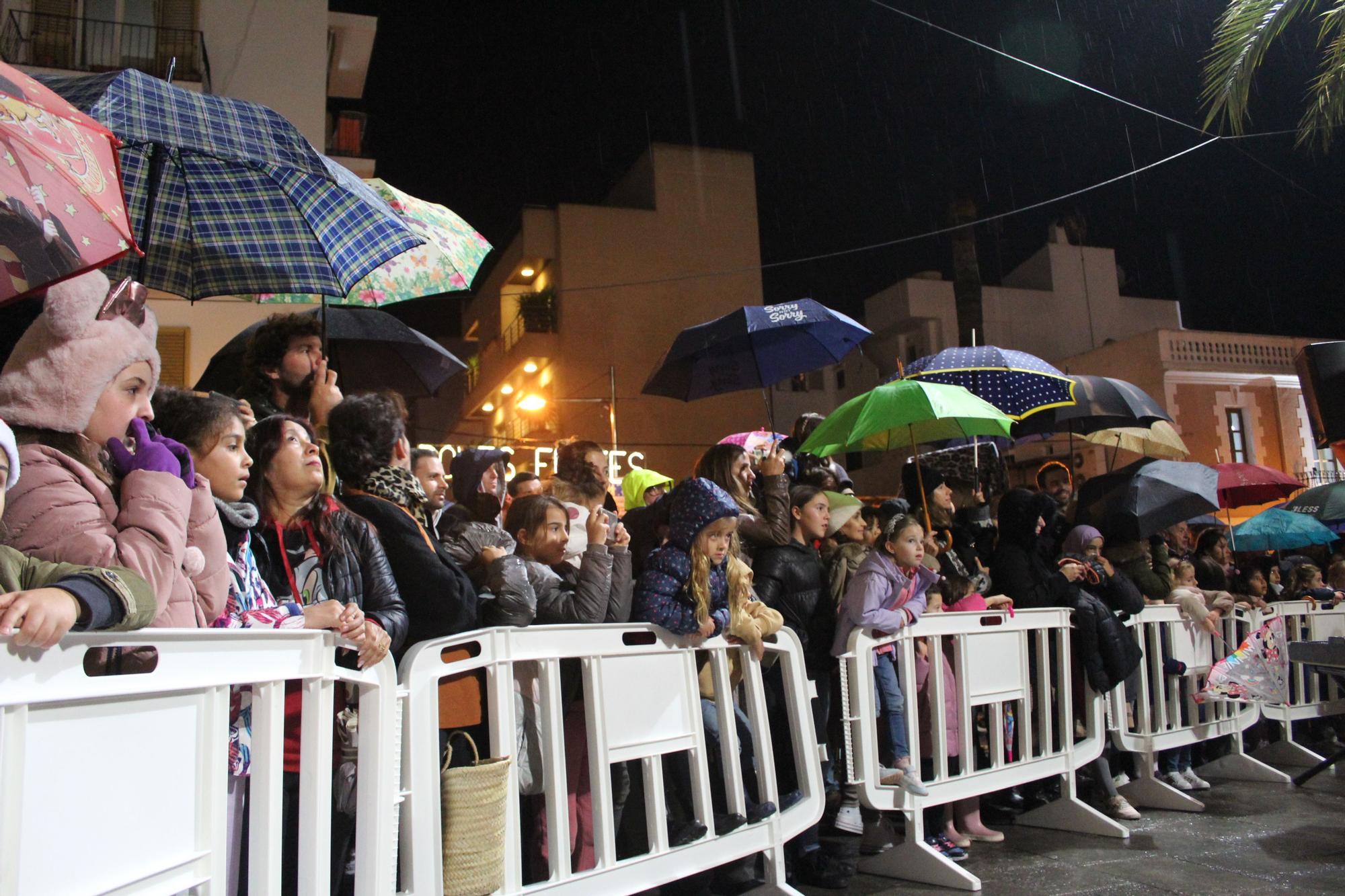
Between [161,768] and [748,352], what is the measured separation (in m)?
6.72

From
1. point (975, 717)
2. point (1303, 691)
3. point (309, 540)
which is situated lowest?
point (1303, 691)

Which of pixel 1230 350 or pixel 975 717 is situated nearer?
pixel 975 717

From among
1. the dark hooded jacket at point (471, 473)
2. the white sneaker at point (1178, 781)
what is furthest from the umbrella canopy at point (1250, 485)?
the dark hooded jacket at point (471, 473)

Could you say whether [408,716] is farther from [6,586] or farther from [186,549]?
[6,586]

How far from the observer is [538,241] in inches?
1228

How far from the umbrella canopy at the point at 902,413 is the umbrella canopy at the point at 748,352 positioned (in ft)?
1.82

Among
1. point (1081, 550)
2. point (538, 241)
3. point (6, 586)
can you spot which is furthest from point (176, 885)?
point (538, 241)

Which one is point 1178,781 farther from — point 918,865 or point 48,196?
point 48,196

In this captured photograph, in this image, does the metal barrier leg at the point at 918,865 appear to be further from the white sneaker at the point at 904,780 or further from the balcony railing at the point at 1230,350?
the balcony railing at the point at 1230,350

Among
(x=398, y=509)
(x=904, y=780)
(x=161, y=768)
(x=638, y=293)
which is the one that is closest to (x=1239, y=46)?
(x=904, y=780)

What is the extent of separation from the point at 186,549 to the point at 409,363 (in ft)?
14.4

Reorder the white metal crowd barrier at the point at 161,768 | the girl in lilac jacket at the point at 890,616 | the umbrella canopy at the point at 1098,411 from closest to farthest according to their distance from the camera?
1. the white metal crowd barrier at the point at 161,768
2. the girl in lilac jacket at the point at 890,616
3. the umbrella canopy at the point at 1098,411

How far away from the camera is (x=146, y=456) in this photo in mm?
2635

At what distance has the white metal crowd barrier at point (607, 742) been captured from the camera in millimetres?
3273
